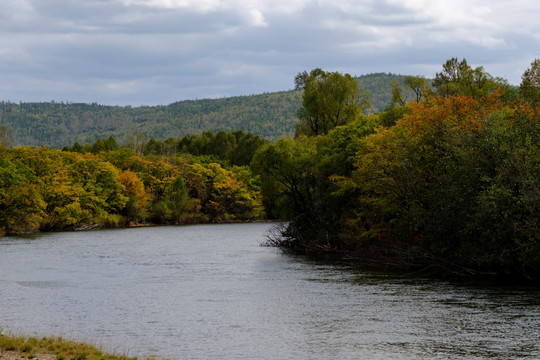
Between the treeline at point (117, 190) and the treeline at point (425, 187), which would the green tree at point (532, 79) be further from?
the treeline at point (117, 190)

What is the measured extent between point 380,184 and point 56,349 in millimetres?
33231

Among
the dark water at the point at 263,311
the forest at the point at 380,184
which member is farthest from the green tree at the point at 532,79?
the dark water at the point at 263,311

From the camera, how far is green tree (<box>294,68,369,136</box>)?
84.0 meters

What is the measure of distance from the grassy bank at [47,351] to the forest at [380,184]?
957 inches

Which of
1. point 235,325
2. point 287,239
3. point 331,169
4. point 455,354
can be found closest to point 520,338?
point 455,354

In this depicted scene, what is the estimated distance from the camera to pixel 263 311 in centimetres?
3384

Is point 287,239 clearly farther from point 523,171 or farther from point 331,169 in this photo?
point 523,171

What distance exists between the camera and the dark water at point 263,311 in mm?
25266

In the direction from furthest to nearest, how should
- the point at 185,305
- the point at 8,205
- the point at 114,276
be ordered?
the point at 8,205, the point at 114,276, the point at 185,305

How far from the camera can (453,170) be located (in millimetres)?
43625

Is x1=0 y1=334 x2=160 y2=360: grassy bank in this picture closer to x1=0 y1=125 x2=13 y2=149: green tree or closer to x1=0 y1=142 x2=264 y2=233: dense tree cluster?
x1=0 y1=142 x2=264 y2=233: dense tree cluster

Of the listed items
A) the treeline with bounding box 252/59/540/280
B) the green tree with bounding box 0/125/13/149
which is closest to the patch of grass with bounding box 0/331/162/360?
the treeline with bounding box 252/59/540/280

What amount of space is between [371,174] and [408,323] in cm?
2457

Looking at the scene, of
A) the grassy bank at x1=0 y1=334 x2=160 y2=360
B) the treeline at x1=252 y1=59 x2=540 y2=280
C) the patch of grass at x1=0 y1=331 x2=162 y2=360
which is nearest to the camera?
the grassy bank at x1=0 y1=334 x2=160 y2=360
